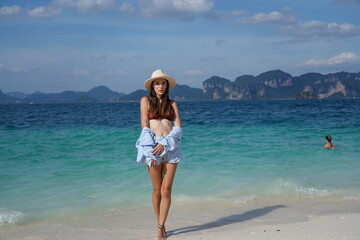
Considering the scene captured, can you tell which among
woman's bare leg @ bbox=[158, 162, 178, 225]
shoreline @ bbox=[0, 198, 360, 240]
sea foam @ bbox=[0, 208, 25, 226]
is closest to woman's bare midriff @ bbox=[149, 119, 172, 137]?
woman's bare leg @ bbox=[158, 162, 178, 225]

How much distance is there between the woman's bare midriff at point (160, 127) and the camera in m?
4.56

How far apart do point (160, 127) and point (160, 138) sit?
18 centimetres

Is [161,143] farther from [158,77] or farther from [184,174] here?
[184,174]

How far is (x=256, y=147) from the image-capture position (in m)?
13.2

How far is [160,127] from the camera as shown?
4.57 metres

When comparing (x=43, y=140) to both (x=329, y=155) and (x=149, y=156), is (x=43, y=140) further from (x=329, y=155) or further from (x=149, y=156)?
(x=149, y=156)

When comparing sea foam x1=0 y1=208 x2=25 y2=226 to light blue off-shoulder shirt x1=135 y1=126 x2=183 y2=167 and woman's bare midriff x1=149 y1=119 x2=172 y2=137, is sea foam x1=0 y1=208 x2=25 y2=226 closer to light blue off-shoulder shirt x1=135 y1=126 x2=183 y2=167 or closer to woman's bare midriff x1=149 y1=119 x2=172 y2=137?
light blue off-shoulder shirt x1=135 y1=126 x2=183 y2=167

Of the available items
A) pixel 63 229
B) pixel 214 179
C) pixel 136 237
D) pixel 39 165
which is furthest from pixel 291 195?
pixel 39 165

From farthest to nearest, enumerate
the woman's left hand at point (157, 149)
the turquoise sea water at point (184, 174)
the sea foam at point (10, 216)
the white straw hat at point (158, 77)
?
the turquoise sea water at point (184, 174), the sea foam at point (10, 216), the white straw hat at point (158, 77), the woman's left hand at point (157, 149)

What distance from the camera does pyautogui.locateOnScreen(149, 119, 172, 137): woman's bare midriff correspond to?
4.56m

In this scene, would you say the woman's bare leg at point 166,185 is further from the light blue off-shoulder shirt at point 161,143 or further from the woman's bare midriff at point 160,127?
the woman's bare midriff at point 160,127

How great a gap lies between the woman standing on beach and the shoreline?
→ 28.6 inches

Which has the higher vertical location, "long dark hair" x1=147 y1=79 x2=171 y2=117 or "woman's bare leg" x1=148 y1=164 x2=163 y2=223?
"long dark hair" x1=147 y1=79 x2=171 y2=117

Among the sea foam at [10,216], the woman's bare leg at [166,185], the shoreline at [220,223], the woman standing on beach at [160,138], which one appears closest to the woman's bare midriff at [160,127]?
the woman standing on beach at [160,138]
